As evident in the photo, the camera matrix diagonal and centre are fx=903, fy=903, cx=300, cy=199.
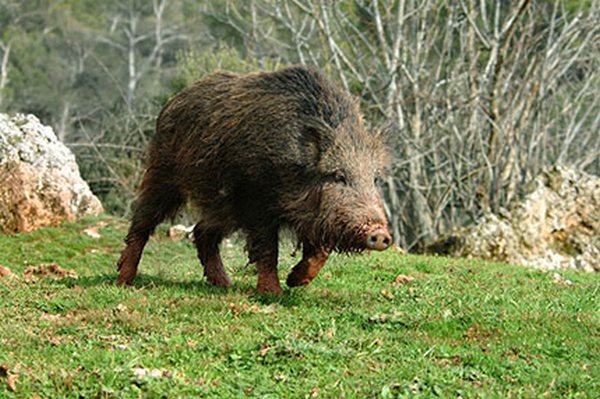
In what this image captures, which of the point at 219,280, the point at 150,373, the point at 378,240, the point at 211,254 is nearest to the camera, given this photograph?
the point at 150,373

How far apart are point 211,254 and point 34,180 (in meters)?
7.78

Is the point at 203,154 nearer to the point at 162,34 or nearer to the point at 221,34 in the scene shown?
the point at 221,34

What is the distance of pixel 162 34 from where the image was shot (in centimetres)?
4888

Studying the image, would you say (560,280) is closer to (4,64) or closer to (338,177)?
(338,177)

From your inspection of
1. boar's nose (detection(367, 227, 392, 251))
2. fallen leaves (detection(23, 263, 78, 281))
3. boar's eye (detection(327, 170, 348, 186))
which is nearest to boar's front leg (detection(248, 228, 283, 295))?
boar's eye (detection(327, 170, 348, 186))

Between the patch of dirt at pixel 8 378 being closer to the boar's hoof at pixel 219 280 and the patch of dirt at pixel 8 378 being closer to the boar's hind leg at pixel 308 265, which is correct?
the boar's hind leg at pixel 308 265

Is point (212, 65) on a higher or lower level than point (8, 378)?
lower

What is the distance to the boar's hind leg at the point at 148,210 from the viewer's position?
9.83 meters

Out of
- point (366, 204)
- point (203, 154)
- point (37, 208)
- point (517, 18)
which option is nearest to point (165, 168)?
point (203, 154)

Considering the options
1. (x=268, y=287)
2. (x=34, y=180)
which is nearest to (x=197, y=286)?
(x=268, y=287)

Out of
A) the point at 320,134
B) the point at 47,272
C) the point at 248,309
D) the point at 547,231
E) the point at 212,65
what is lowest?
the point at 547,231

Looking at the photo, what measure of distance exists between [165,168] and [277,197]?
68.4 inches

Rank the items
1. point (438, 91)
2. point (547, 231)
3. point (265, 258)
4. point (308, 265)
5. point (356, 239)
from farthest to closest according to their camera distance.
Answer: point (438, 91) → point (547, 231) → point (308, 265) → point (265, 258) → point (356, 239)

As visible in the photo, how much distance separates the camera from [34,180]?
16.6 meters
